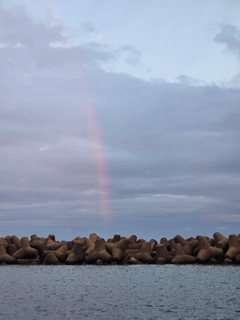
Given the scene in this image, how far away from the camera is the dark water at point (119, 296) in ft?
82.5

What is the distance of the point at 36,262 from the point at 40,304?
82.5 ft

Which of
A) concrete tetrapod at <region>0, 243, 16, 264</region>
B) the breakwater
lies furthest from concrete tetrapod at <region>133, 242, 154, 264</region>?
concrete tetrapod at <region>0, 243, 16, 264</region>

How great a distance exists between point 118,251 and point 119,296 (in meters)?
16.3

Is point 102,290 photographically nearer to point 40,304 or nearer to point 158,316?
point 40,304

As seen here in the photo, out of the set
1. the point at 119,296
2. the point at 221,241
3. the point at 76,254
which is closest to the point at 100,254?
the point at 76,254

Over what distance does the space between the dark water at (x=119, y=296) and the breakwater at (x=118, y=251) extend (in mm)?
2393

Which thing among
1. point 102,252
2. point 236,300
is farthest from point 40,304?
point 102,252

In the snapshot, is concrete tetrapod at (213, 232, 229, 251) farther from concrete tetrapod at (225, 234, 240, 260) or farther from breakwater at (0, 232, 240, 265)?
concrete tetrapod at (225, 234, 240, 260)

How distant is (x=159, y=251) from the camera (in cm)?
4903

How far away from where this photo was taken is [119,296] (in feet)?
106

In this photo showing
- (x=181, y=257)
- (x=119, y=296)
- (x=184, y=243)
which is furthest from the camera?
(x=184, y=243)

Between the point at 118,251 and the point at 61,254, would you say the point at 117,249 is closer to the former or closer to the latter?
the point at 118,251

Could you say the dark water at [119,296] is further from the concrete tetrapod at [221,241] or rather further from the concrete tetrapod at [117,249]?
the concrete tetrapod at [221,241]

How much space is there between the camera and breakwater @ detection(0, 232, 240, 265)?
4781 cm
